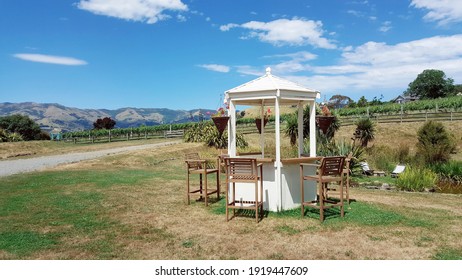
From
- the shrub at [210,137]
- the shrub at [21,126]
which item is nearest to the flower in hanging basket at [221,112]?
the shrub at [210,137]

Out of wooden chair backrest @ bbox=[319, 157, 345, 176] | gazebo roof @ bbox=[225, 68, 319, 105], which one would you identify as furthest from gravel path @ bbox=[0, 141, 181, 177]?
wooden chair backrest @ bbox=[319, 157, 345, 176]

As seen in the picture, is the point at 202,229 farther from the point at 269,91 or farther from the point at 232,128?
the point at 269,91

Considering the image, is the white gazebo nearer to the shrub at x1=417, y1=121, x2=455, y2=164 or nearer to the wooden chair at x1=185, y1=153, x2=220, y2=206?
the wooden chair at x1=185, y1=153, x2=220, y2=206

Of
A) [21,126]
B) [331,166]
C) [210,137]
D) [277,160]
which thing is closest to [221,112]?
[277,160]

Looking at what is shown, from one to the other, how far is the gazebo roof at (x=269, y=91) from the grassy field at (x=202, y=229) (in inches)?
97.2

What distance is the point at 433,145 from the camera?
60.0 ft

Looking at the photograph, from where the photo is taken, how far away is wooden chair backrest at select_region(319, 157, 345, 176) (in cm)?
651

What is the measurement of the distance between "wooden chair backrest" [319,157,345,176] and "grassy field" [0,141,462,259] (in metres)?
0.91

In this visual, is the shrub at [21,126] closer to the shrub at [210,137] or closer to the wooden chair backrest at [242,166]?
the shrub at [210,137]

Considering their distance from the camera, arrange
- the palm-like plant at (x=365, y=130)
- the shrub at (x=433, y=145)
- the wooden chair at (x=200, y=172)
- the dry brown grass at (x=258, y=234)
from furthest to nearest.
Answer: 1. the palm-like plant at (x=365, y=130)
2. the shrub at (x=433, y=145)
3. the wooden chair at (x=200, y=172)
4. the dry brown grass at (x=258, y=234)

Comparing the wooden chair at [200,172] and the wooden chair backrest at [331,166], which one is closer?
the wooden chair backrest at [331,166]

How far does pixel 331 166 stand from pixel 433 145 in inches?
578

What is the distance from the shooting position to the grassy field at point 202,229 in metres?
4.89

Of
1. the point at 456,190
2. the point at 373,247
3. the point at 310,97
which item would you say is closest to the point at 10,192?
the point at 310,97
